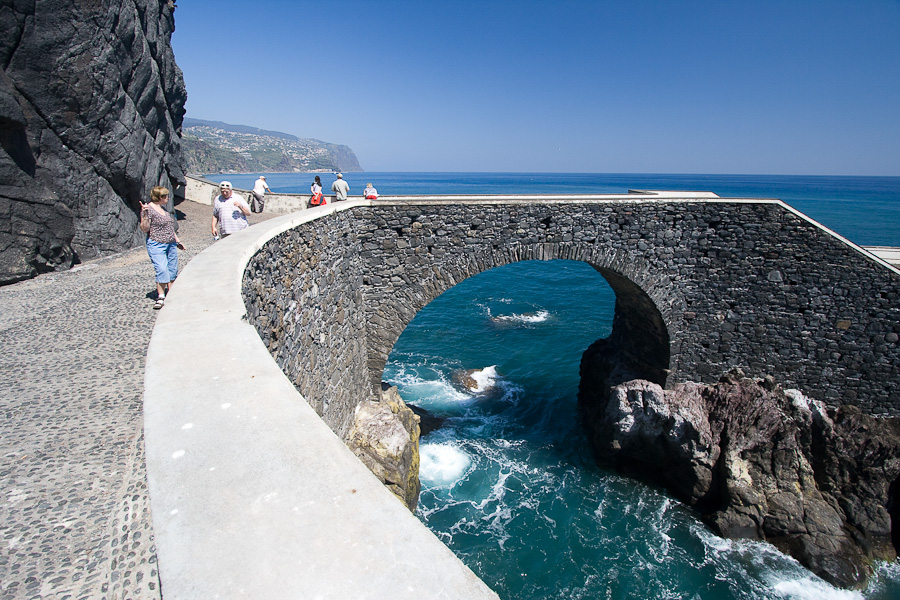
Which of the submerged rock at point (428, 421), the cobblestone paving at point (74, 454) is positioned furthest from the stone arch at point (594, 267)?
the cobblestone paving at point (74, 454)

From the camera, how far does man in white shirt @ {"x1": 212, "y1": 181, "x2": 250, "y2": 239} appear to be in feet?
23.3

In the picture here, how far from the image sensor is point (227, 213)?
23.3ft

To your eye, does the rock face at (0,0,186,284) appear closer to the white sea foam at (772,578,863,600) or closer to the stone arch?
the stone arch

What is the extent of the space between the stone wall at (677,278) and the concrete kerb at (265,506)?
19.7ft

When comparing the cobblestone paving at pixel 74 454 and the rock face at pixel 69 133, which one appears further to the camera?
the rock face at pixel 69 133

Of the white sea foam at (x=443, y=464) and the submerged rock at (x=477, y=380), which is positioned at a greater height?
the submerged rock at (x=477, y=380)

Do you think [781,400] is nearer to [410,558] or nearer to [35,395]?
[410,558]

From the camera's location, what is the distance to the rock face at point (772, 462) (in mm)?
9812

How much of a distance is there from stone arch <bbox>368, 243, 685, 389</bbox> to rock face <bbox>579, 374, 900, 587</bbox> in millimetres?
1275

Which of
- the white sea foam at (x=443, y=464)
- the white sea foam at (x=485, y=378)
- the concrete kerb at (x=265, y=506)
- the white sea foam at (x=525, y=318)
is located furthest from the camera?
the white sea foam at (x=525, y=318)

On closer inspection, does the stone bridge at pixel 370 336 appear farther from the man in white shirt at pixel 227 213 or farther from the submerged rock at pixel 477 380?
the submerged rock at pixel 477 380

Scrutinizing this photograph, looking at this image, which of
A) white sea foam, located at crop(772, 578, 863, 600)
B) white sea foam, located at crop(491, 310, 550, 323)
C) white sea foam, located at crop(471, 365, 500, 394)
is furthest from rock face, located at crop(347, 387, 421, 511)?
white sea foam, located at crop(491, 310, 550, 323)

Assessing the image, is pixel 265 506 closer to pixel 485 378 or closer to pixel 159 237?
pixel 159 237

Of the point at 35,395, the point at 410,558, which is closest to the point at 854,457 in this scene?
the point at 410,558
